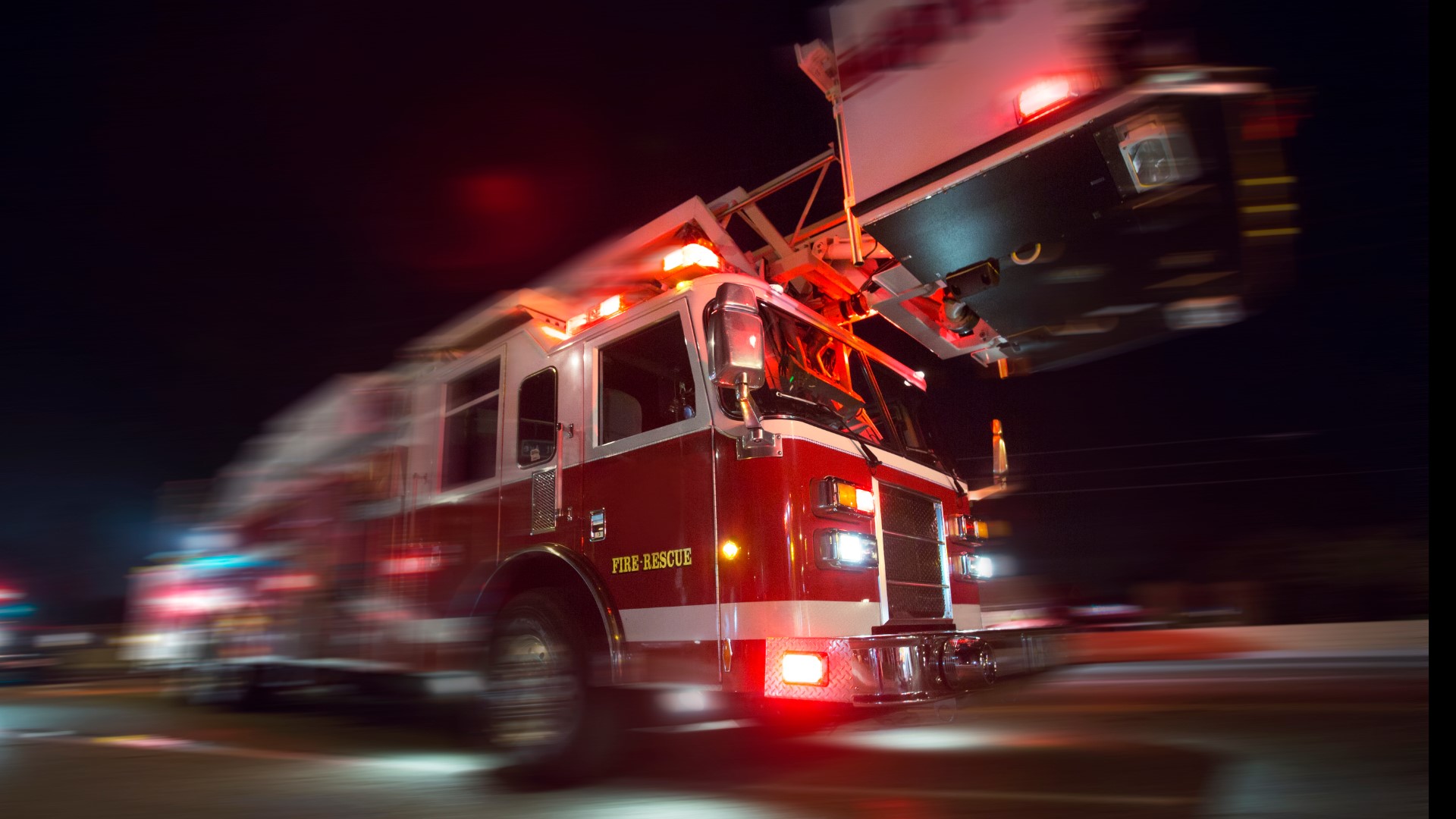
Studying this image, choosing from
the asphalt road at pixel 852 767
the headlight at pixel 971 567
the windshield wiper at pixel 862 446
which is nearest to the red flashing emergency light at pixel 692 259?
the windshield wiper at pixel 862 446

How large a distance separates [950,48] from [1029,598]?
3506 millimetres

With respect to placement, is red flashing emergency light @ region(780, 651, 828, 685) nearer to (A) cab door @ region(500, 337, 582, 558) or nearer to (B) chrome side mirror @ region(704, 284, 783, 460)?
(B) chrome side mirror @ region(704, 284, 783, 460)

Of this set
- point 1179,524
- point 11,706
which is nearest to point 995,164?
point 11,706

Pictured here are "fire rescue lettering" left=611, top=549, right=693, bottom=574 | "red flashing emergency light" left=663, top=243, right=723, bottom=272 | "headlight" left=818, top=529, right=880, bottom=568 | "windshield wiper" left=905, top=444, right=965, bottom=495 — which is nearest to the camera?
"headlight" left=818, top=529, right=880, bottom=568

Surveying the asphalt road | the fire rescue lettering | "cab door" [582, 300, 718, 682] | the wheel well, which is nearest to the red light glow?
"cab door" [582, 300, 718, 682]

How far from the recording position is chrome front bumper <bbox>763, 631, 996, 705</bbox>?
343 centimetres

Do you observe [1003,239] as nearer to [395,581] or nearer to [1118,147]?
[1118,147]

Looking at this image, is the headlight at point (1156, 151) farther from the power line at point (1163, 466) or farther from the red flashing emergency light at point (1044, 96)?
the power line at point (1163, 466)

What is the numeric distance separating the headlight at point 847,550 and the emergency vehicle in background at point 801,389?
19 mm

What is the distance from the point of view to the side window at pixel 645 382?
166 inches

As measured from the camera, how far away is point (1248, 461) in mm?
19812

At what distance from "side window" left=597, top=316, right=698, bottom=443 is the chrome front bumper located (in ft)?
3.99

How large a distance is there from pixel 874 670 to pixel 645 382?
183 centimetres

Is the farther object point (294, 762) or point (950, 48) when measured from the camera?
point (294, 762)
